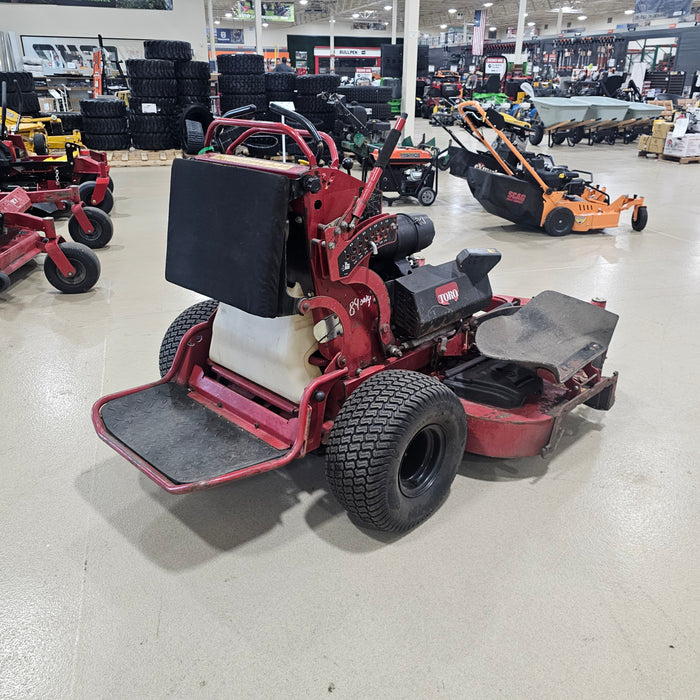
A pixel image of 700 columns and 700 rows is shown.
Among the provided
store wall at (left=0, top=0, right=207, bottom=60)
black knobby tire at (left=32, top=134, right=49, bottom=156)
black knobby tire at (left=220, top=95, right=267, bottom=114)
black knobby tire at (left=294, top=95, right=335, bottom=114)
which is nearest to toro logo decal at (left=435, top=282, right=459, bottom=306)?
black knobby tire at (left=32, top=134, right=49, bottom=156)

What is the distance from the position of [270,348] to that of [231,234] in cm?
46

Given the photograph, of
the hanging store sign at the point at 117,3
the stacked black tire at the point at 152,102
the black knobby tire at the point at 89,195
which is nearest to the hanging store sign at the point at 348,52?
the hanging store sign at the point at 117,3

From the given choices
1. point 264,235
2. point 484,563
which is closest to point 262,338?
→ point 264,235

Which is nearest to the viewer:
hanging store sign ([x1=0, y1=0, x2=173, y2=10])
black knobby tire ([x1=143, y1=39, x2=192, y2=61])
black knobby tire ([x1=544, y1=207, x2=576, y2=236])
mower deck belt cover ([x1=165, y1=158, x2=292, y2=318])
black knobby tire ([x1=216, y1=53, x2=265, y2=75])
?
mower deck belt cover ([x1=165, y1=158, x2=292, y2=318])

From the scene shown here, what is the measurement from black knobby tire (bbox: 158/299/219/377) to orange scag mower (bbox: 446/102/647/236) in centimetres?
412

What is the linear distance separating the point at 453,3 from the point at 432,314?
109 ft

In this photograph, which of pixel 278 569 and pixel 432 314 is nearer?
pixel 278 569

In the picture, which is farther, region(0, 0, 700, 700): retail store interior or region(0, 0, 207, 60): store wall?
region(0, 0, 207, 60): store wall

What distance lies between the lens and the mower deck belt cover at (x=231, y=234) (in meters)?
2.00

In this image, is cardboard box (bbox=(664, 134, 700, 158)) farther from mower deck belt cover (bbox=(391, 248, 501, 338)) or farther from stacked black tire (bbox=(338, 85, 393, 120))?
mower deck belt cover (bbox=(391, 248, 501, 338))

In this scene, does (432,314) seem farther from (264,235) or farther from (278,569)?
(278,569)

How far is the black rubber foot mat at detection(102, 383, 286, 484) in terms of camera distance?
6.88 feet

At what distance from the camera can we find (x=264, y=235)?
2014mm

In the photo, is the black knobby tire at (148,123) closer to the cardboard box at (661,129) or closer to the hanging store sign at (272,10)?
the cardboard box at (661,129)
